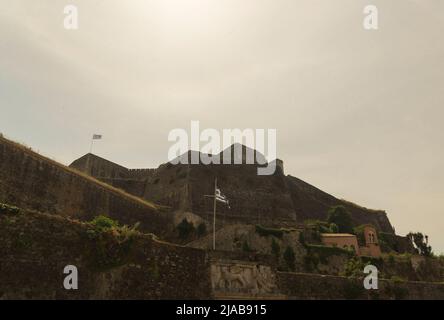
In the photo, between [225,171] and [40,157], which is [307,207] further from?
[40,157]

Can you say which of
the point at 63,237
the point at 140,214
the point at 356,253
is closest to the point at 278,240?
the point at 356,253

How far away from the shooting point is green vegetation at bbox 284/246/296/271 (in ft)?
99.3

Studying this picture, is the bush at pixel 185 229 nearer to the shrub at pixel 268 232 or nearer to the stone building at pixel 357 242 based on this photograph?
the shrub at pixel 268 232

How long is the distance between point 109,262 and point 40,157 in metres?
15.1

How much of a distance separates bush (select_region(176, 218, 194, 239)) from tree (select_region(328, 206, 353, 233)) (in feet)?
48.6

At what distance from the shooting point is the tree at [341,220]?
41.2 meters

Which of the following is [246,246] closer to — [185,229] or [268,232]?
[268,232]

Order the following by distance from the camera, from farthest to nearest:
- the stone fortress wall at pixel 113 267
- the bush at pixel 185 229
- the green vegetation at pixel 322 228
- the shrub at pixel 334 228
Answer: the shrub at pixel 334 228 < the bush at pixel 185 229 < the green vegetation at pixel 322 228 < the stone fortress wall at pixel 113 267

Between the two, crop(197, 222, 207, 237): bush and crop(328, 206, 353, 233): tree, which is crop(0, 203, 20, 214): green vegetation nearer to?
crop(197, 222, 207, 237): bush

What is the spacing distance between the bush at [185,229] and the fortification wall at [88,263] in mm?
18395

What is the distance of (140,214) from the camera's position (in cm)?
3469

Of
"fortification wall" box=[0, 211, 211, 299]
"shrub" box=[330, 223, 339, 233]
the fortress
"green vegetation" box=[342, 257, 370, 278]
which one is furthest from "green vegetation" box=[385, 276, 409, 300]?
"shrub" box=[330, 223, 339, 233]

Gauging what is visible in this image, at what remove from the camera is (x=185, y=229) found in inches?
1422

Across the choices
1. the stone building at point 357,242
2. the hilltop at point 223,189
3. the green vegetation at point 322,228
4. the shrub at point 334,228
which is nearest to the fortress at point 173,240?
the hilltop at point 223,189
